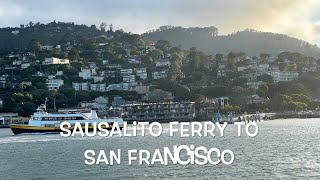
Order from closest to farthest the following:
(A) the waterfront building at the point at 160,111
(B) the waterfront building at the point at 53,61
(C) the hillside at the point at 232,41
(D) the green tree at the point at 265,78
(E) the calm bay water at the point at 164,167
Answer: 1. (E) the calm bay water at the point at 164,167
2. (A) the waterfront building at the point at 160,111
3. (D) the green tree at the point at 265,78
4. (B) the waterfront building at the point at 53,61
5. (C) the hillside at the point at 232,41

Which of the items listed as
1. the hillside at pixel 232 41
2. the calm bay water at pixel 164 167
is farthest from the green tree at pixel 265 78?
the hillside at pixel 232 41

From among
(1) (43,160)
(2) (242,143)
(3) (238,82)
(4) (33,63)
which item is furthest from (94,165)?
(4) (33,63)

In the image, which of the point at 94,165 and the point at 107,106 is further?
the point at 107,106

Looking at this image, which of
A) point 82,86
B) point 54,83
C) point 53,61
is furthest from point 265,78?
point 53,61

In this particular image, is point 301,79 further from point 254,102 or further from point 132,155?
point 132,155

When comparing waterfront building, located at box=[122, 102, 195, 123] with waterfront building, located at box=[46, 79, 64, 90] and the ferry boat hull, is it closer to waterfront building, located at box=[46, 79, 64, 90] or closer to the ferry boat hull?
waterfront building, located at box=[46, 79, 64, 90]

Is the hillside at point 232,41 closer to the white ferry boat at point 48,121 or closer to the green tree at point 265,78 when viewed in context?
the green tree at point 265,78

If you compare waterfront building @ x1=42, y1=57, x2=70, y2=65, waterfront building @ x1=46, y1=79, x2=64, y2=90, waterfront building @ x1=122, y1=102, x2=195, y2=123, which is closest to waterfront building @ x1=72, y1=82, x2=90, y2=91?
waterfront building @ x1=46, y1=79, x2=64, y2=90
